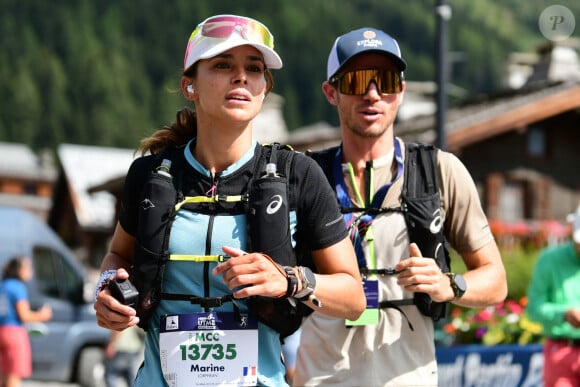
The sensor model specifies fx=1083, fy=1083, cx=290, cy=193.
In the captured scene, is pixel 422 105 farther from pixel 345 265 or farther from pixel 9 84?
pixel 9 84

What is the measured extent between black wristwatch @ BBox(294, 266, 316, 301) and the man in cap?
3.80 feet

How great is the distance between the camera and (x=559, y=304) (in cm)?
700

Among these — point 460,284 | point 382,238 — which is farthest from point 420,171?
point 460,284

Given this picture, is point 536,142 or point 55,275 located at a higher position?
point 536,142

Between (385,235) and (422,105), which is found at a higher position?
(422,105)

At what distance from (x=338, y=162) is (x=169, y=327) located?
158 centimetres

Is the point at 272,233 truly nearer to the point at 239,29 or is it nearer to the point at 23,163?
the point at 239,29

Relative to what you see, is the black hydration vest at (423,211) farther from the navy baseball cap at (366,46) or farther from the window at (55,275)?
the window at (55,275)

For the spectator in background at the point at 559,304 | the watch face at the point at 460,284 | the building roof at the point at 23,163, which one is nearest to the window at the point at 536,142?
the spectator in background at the point at 559,304

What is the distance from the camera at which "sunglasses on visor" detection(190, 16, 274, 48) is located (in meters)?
3.45

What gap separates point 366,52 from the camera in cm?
462

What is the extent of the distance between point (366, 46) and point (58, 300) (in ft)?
44.6

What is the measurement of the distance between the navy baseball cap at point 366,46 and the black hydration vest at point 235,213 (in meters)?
1.21

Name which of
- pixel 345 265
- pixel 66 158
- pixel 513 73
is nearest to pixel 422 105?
pixel 513 73
